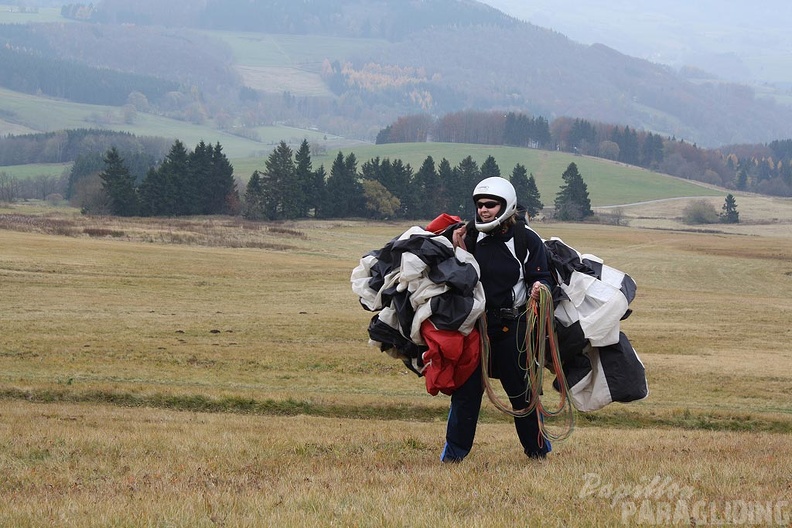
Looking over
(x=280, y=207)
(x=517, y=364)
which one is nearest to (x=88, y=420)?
(x=517, y=364)

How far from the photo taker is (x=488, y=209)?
815cm

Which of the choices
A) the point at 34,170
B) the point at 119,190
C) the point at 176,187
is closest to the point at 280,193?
the point at 176,187

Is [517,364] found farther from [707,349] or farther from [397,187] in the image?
[397,187]

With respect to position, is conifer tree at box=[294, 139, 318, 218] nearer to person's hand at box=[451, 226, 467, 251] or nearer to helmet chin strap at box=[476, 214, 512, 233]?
person's hand at box=[451, 226, 467, 251]

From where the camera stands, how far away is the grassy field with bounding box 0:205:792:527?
5.84m

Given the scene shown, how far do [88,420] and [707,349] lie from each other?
20.1 meters

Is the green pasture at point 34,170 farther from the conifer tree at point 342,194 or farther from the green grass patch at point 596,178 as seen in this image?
the conifer tree at point 342,194

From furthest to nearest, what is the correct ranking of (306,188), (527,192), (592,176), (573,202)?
(592,176)
(573,202)
(527,192)
(306,188)

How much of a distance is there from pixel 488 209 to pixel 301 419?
7.27 meters

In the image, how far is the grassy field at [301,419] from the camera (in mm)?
5836

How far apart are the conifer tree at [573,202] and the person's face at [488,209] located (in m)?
121

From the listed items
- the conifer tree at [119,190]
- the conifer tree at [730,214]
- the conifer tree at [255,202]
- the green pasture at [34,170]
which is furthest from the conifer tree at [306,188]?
the green pasture at [34,170]

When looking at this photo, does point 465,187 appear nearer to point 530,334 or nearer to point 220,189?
point 220,189

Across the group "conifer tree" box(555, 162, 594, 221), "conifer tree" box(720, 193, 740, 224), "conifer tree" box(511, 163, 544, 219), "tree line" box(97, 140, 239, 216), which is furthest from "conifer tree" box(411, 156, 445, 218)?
"conifer tree" box(720, 193, 740, 224)
